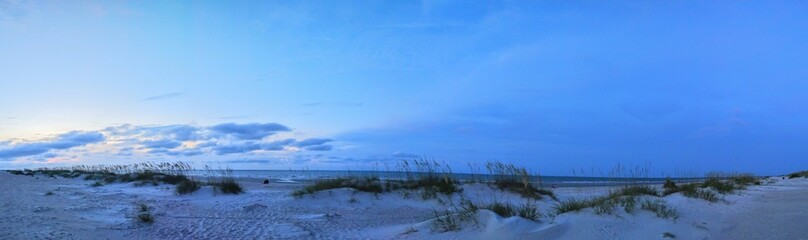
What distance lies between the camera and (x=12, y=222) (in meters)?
7.54

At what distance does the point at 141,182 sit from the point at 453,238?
1756cm

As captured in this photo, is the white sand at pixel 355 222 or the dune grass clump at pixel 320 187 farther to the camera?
the dune grass clump at pixel 320 187

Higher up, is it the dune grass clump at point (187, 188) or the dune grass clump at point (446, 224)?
the dune grass clump at point (187, 188)

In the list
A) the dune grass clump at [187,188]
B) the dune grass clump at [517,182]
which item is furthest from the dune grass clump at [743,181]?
the dune grass clump at [187,188]

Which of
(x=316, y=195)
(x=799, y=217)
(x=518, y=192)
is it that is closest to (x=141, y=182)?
(x=316, y=195)

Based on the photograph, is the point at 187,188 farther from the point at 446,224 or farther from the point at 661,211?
the point at 661,211

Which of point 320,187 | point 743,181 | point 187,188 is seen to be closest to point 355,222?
point 320,187

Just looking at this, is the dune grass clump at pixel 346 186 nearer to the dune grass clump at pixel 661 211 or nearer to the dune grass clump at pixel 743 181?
the dune grass clump at pixel 661 211

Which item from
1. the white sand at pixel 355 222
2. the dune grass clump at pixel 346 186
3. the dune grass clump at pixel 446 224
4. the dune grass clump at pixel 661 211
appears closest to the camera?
the white sand at pixel 355 222

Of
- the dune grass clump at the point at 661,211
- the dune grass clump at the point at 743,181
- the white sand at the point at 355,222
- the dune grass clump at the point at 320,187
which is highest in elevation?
the dune grass clump at the point at 743,181

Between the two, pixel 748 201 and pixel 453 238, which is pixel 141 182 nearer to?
pixel 453 238

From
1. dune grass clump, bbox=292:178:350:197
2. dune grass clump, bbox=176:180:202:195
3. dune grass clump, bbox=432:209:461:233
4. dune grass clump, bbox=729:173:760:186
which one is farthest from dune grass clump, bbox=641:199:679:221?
dune grass clump, bbox=176:180:202:195

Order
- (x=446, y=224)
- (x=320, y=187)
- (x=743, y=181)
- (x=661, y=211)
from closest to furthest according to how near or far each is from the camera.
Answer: (x=661, y=211) < (x=446, y=224) < (x=320, y=187) < (x=743, y=181)

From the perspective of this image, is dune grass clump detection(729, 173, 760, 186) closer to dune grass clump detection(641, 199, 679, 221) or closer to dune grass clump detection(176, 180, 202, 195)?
dune grass clump detection(641, 199, 679, 221)
